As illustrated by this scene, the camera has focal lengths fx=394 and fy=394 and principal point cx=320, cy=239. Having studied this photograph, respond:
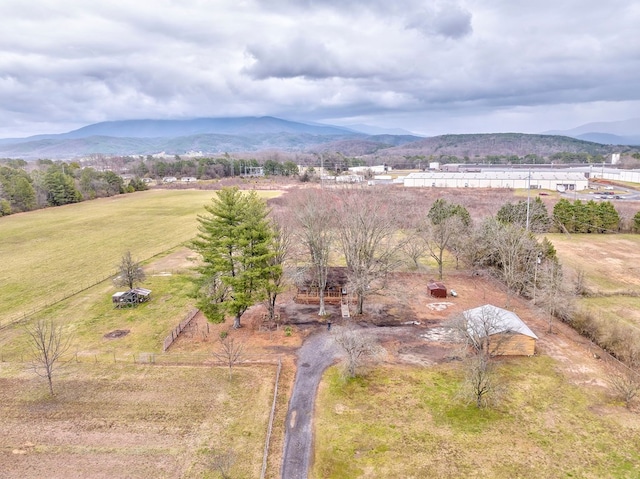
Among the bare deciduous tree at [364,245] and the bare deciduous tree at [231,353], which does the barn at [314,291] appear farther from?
the bare deciduous tree at [231,353]

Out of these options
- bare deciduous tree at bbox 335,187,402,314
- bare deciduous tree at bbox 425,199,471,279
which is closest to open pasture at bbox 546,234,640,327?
bare deciduous tree at bbox 425,199,471,279

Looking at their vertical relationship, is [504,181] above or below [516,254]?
above

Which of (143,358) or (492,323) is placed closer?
(492,323)

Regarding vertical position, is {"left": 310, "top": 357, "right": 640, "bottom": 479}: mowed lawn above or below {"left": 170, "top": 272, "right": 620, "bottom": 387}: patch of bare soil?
below

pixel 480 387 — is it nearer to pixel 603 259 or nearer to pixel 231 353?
pixel 231 353

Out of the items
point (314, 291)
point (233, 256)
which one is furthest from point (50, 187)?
point (233, 256)

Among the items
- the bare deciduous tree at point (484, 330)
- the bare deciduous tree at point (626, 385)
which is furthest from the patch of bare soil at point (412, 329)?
the bare deciduous tree at point (484, 330)

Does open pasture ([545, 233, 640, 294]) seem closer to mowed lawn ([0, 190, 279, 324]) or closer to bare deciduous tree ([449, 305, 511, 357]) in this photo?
bare deciduous tree ([449, 305, 511, 357])
